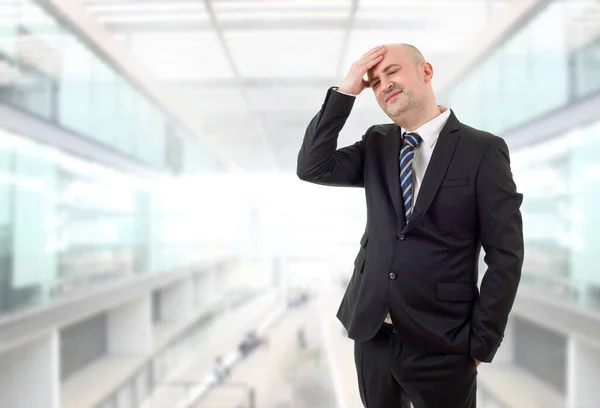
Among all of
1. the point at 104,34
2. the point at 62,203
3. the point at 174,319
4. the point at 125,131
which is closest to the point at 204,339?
the point at 174,319

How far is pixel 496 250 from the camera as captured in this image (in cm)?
100

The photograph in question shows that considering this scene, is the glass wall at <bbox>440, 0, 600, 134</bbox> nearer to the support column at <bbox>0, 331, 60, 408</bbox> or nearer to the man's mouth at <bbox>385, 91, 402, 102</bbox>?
the man's mouth at <bbox>385, 91, 402, 102</bbox>

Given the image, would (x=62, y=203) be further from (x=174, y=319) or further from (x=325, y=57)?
(x=174, y=319)

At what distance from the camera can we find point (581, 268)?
8.43 ft

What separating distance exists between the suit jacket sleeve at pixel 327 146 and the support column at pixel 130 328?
14.6 feet

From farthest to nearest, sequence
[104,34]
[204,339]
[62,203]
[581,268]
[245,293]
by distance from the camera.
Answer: [204,339] → [245,293] → [104,34] → [62,203] → [581,268]

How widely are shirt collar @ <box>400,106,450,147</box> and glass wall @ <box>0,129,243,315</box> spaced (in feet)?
7.08

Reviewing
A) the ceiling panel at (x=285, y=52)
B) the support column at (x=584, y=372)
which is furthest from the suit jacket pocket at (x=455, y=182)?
the ceiling panel at (x=285, y=52)

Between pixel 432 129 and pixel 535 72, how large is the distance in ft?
7.14

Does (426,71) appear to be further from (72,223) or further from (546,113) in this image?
(72,223)

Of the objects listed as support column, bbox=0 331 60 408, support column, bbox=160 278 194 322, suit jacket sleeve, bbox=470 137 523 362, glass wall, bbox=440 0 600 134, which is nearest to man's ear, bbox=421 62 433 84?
suit jacket sleeve, bbox=470 137 523 362

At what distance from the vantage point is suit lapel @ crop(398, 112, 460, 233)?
3.36ft

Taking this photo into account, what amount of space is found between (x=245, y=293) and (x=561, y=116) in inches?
149

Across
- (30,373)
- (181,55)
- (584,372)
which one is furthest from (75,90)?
(584,372)
